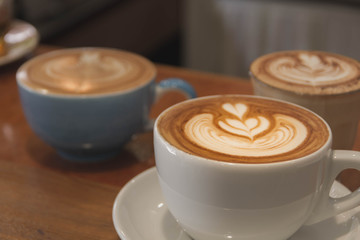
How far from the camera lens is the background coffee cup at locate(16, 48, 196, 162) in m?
0.52

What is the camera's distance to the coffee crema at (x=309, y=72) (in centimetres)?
46

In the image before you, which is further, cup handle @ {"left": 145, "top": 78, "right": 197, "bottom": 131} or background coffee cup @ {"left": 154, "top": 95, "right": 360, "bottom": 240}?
cup handle @ {"left": 145, "top": 78, "right": 197, "bottom": 131}

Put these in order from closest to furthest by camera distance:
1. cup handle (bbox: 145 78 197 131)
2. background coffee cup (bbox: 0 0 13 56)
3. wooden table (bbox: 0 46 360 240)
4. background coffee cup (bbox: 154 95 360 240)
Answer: background coffee cup (bbox: 154 95 360 240)
wooden table (bbox: 0 46 360 240)
cup handle (bbox: 145 78 197 131)
background coffee cup (bbox: 0 0 13 56)

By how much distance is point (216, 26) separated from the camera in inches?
74.5

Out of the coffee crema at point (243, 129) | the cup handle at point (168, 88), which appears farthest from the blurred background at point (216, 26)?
the coffee crema at point (243, 129)

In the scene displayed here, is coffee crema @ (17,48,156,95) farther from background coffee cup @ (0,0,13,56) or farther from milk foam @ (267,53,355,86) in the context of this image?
background coffee cup @ (0,0,13,56)

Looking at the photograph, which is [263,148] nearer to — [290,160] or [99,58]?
[290,160]

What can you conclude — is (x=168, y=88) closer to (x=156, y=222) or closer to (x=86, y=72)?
(x=86, y=72)

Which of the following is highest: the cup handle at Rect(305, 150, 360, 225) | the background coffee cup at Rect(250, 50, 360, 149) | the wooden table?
the background coffee cup at Rect(250, 50, 360, 149)

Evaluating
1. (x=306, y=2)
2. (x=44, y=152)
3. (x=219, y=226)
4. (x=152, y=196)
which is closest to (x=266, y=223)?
(x=219, y=226)

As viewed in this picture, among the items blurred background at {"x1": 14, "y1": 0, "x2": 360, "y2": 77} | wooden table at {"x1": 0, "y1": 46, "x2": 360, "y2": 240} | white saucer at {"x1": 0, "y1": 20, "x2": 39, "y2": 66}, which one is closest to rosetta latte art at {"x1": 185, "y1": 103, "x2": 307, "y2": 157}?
wooden table at {"x1": 0, "y1": 46, "x2": 360, "y2": 240}

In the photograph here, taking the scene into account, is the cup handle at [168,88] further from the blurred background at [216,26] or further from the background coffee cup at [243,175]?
the blurred background at [216,26]

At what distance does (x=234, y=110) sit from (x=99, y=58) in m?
0.25

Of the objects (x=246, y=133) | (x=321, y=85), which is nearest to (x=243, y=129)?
(x=246, y=133)
